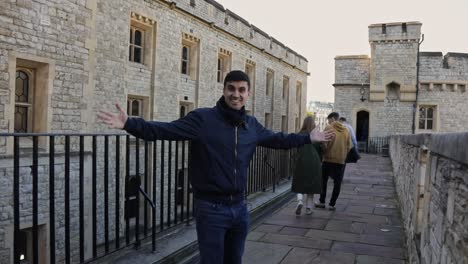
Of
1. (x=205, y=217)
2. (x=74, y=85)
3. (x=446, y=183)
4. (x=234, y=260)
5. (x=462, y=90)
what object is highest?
(x=462, y=90)

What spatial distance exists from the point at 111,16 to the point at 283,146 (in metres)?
12.2

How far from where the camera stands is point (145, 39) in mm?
16016

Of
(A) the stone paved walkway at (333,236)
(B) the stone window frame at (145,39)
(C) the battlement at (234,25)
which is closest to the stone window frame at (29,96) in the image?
(B) the stone window frame at (145,39)

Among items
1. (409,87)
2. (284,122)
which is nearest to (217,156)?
(409,87)

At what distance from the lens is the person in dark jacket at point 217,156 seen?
260 centimetres

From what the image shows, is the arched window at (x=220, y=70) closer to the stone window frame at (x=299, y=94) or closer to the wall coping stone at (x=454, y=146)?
the stone window frame at (x=299, y=94)

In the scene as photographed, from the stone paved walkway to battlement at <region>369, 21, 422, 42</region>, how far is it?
21.7 m

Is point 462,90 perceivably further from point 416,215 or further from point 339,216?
point 416,215

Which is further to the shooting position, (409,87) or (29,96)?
(409,87)

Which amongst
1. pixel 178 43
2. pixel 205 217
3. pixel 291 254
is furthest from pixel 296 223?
pixel 178 43

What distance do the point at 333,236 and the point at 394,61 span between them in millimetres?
24450

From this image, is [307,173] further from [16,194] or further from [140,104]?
[140,104]

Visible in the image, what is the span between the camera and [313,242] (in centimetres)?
496

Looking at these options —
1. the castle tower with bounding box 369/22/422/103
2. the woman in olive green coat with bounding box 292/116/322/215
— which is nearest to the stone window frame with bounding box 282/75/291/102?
the castle tower with bounding box 369/22/422/103
